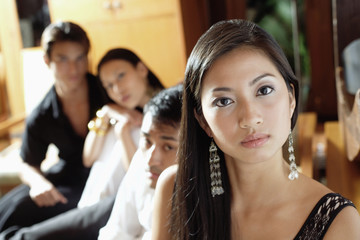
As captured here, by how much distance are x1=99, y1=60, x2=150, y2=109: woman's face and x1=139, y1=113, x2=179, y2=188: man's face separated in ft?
1.50

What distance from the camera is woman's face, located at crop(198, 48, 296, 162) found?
2.80ft

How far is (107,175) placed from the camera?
170cm

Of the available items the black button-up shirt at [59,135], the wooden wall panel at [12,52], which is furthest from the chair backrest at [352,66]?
the wooden wall panel at [12,52]

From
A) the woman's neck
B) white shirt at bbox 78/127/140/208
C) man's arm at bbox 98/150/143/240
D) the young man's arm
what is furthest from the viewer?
white shirt at bbox 78/127/140/208

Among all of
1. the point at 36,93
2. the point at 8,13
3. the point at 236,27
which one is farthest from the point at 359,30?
the point at 8,13

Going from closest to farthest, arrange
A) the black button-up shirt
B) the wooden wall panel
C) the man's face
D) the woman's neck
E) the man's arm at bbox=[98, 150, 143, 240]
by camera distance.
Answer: the woman's neck → the man's face → the man's arm at bbox=[98, 150, 143, 240] → the black button-up shirt → the wooden wall panel

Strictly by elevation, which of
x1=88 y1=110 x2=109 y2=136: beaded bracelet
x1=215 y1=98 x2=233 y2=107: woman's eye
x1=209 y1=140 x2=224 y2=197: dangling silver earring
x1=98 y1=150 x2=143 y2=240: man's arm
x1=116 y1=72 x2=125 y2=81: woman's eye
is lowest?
x1=98 y1=150 x2=143 y2=240: man's arm

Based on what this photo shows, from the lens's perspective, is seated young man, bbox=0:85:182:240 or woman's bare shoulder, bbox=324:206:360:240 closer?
woman's bare shoulder, bbox=324:206:360:240

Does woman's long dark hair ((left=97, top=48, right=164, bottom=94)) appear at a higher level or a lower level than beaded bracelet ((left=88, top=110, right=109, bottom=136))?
higher

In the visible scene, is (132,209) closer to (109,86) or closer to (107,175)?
(107,175)

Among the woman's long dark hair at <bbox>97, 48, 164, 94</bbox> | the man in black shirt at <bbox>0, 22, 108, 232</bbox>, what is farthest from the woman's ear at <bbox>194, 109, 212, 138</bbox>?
the man in black shirt at <bbox>0, 22, 108, 232</bbox>

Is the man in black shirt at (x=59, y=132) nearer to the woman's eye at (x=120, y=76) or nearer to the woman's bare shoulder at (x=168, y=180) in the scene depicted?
the woman's eye at (x=120, y=76)

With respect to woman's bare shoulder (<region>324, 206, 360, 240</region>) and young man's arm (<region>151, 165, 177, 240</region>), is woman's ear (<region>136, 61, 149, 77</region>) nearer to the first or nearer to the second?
young man's arm (<region>151, 165, 177, 240</region>)

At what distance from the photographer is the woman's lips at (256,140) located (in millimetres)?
853
